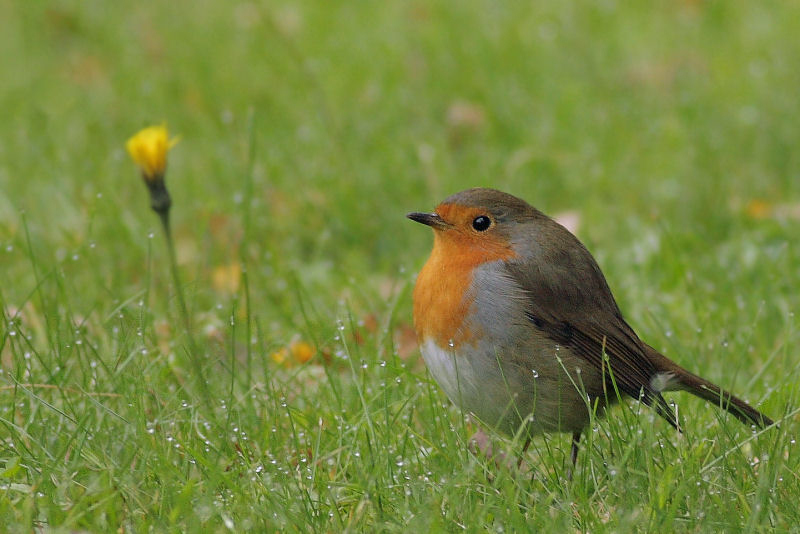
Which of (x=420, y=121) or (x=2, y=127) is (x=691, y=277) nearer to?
(x=420, y=121)

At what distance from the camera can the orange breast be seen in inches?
125

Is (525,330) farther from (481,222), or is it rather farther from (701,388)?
(701,388)

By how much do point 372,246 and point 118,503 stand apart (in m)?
2.47

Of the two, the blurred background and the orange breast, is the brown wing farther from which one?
the blurred background

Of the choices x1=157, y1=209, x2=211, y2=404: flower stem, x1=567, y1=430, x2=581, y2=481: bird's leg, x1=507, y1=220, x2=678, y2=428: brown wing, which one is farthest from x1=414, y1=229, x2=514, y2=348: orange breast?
x1=157, y1=209, x2=211, y2=404: flower stem

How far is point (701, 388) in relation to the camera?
3238 mm

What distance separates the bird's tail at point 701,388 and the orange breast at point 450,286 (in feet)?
1.85

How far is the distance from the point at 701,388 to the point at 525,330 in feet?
1.77

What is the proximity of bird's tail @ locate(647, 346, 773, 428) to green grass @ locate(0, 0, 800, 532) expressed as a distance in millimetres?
63

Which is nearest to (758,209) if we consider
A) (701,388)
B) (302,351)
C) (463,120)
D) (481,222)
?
(463,120)

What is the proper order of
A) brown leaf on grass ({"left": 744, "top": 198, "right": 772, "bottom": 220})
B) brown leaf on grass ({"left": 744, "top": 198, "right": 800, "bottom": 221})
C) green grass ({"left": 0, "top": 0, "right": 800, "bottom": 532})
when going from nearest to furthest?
green grass ({"left": 0, "top": 0, "right": 800, "bottom": 532}) < brown leaf on grass ({"left": 744, "top": 198, "right": 800, "bottom": 221}) < brown leaf on grass ({"left": 744, "top": 198, "right": 772, "bottom": 220})

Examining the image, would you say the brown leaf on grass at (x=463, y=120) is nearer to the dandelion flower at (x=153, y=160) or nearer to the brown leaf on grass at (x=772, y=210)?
the brown leaf on grass at (x=772, y=210)

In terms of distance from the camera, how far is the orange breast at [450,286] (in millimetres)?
3176

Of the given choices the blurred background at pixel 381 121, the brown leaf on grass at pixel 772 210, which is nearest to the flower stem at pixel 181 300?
the blurred background at pixel 381 121
